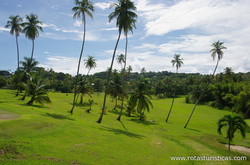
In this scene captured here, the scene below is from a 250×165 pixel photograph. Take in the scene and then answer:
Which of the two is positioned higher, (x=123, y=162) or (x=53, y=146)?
(x=53, y=146)

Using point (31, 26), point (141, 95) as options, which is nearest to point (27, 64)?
point (31, 26)

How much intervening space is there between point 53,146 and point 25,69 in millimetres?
50790

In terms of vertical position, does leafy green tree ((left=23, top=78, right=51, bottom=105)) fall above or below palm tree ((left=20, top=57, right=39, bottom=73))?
below

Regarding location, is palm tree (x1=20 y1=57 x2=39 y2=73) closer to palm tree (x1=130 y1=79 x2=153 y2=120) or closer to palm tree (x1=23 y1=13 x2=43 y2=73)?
palm tree (x1=23 y1=13 x2=43 y2=73)

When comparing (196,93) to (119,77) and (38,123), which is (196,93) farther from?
(38,123)

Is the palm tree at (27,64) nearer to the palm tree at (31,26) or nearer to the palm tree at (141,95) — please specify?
the palm tree at (31,26)

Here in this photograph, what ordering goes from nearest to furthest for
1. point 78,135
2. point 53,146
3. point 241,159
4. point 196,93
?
point 53,146 < point 78,135 < point 241,159 < point 196,93

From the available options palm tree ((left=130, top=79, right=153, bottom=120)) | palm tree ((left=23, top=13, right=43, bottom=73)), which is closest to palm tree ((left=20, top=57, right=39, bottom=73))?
palm tree ((left=23, top=13, right=43, bottom=73))

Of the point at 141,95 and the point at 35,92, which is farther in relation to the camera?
the point at 141,95

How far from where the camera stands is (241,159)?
2266cm

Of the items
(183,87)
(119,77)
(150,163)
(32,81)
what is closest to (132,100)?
(119,77)

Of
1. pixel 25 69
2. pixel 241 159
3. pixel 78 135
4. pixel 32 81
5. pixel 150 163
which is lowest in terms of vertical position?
pixel 241 159

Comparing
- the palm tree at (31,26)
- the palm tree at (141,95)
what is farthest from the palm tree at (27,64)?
the palm tree at (141,95)

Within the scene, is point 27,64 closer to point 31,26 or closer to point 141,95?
point 31,26
